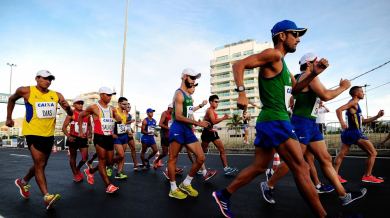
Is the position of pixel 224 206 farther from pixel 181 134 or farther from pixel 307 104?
pixel 307 104

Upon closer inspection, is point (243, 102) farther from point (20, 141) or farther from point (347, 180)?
point (20, 141)

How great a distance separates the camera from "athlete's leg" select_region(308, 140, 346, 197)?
11.4 ft

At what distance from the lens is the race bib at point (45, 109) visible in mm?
4355

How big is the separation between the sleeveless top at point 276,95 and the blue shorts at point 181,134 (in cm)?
193

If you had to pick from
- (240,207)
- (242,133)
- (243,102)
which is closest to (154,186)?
(240,207)

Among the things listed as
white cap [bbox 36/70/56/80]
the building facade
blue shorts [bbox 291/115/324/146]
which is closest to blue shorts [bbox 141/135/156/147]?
white cap [bbox 36/70/56/80]

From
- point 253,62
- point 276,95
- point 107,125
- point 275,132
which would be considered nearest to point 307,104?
point 276,95

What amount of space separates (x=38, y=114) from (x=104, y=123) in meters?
1.36

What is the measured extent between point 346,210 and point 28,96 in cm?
513

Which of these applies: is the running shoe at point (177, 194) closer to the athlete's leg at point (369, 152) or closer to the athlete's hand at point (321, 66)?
the athlete's hand at point (321, 66)

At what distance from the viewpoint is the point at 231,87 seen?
85.2 m

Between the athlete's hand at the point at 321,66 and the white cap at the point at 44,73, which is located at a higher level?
the white cap at the point at 44,73

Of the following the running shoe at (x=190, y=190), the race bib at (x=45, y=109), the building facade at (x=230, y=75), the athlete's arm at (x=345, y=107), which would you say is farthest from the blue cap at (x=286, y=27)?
the building facade at (x=230, y=75)

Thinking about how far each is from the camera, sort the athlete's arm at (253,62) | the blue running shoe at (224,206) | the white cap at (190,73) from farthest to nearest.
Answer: the white cap at (190,73) < the blue running shoe at (224,206) < the athlete's arm at (253,62)
